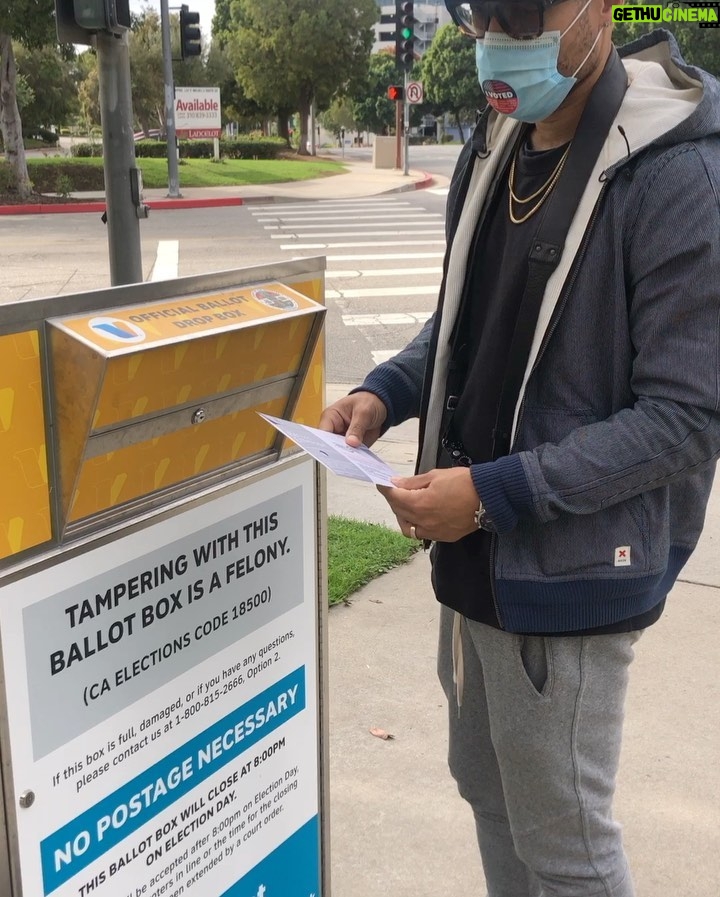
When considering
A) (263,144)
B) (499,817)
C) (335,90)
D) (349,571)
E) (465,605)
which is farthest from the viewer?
(335,90)

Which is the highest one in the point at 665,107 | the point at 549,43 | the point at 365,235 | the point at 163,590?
the point at 549,43

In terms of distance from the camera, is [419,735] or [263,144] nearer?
[419,735]

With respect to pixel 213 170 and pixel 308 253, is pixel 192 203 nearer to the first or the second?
pixel 308 253

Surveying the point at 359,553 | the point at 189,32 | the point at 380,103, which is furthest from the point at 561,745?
the point at 380,103

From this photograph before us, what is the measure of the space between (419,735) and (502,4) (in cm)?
217

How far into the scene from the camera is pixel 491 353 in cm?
168

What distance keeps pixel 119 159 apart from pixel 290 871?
186 inches

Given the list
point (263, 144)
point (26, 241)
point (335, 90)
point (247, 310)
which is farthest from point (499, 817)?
point (335, 90)

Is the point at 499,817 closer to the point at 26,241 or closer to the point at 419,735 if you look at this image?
the point at 419,735

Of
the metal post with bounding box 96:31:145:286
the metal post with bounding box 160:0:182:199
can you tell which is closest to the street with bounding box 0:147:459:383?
the metal post with bounding box 96:31:145:286

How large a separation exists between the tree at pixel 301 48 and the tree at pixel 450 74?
29.4 meters

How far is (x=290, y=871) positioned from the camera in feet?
6.70

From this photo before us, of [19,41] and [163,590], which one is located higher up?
[19,41]

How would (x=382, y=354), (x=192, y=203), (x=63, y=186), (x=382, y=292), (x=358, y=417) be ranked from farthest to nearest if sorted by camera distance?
(x=63, y=186)
(x=192, y=203)
(x=382, y=292)
(x=382, y=354)
(x=358, y=417)
